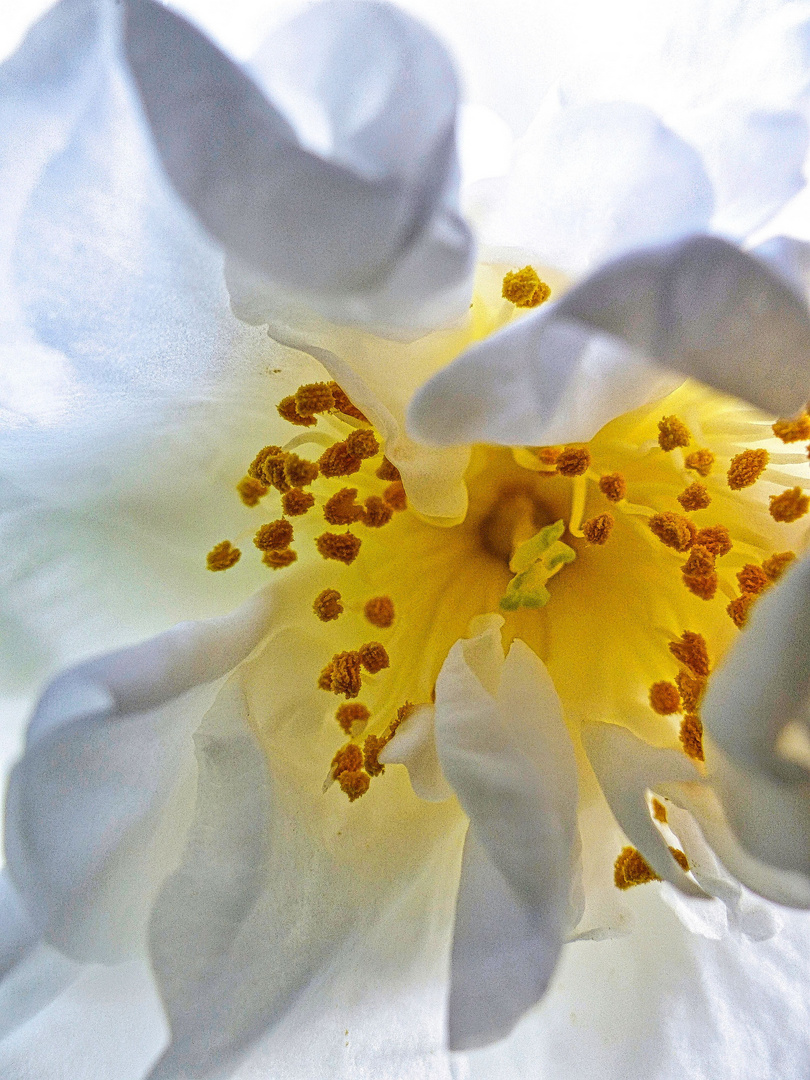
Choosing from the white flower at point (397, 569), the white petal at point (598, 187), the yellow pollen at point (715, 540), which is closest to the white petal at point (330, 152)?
the white flower at point (397, 569)

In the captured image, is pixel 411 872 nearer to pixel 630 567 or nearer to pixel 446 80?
pixel 630 567

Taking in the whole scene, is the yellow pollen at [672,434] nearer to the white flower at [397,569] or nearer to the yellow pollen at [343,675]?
the white flower at [397,569]

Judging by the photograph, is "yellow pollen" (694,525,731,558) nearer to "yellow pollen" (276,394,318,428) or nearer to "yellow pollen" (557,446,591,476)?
"yellow pollen" (557,446,591,476)

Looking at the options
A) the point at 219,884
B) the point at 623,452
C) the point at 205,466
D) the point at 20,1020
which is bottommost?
the point at 20,1020

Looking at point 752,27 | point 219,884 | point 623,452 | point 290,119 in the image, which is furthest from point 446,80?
point 219,884

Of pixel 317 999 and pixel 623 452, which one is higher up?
pixel 623 452
